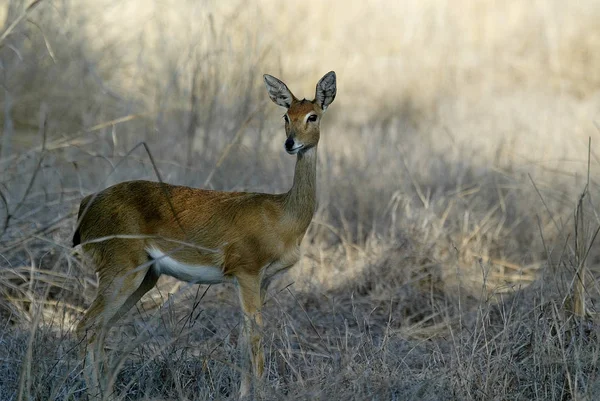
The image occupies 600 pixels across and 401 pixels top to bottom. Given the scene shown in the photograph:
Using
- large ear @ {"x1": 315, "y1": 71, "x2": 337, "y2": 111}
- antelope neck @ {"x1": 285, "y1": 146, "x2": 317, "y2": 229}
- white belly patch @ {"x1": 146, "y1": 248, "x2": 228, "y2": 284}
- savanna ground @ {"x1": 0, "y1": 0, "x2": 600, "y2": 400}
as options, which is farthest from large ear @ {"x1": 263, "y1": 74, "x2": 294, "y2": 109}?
white belly patch @ {"x1": 146, "y1": 248, "x2": 228, "y2": 284}

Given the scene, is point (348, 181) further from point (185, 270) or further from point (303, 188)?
point (185, 270)

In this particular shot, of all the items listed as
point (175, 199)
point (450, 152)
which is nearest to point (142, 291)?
point (175, 199)

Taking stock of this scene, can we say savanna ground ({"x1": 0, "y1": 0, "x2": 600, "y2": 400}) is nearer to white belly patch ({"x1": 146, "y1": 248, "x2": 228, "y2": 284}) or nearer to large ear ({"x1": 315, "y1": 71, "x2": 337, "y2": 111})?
white belly patch ({"x1": 146, "y1": 248, "x2": 228, "y2": 284})

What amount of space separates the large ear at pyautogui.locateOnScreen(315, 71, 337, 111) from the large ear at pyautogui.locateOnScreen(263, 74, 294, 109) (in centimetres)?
15

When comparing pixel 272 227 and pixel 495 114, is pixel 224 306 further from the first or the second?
pixel 495 114

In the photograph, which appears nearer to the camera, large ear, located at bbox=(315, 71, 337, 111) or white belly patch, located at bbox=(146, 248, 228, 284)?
white belly patch, located at bbox=(146, 248, 228, 284)

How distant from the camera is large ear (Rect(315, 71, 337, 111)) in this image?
496 cm

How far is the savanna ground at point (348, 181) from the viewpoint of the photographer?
4.40 metres

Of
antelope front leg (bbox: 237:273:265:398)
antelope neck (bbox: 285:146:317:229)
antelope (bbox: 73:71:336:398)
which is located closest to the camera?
antelope front leg (bbox: 237:273:265:398)

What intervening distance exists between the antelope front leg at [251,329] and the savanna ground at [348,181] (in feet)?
0.33

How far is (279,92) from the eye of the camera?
16.5 ft

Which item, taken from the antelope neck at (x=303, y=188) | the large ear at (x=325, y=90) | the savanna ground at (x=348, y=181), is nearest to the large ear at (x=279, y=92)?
the large ear at (x=325, y=90)

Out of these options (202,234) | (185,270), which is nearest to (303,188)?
(202,234)

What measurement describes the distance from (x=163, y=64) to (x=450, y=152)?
10.1 feet
